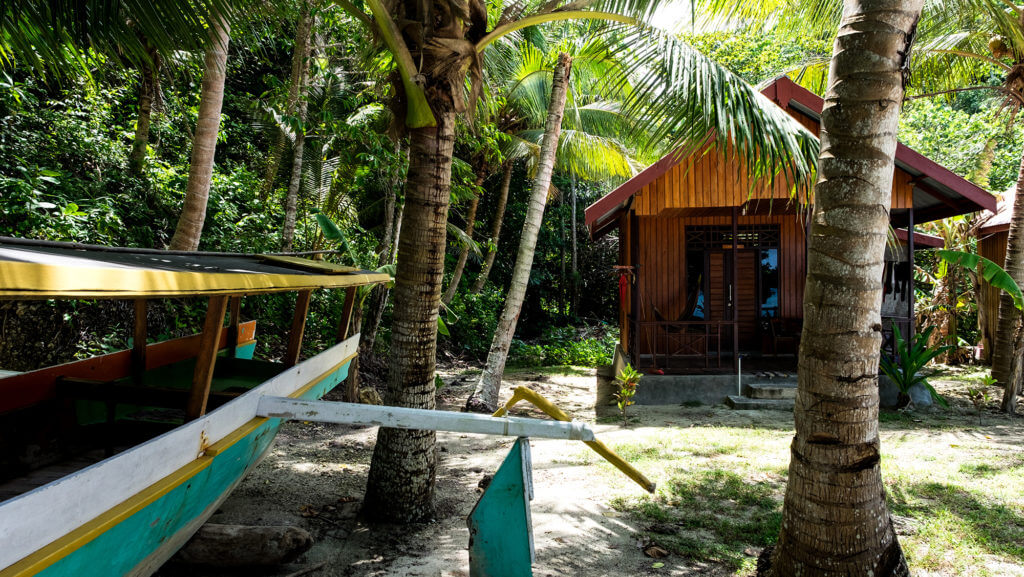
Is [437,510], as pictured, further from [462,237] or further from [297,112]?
[297,112]

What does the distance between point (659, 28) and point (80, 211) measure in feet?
23.9

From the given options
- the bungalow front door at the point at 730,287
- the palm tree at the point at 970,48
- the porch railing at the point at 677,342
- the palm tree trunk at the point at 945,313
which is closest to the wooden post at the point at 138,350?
the palm tree at the point at 970,48

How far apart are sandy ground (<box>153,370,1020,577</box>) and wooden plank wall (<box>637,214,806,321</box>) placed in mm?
3995

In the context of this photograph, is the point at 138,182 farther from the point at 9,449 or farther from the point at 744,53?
the point at 744,53

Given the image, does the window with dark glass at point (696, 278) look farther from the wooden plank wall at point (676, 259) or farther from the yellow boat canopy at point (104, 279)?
the yellow boat canopy at point (104, 279)

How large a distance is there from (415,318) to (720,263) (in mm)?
9646

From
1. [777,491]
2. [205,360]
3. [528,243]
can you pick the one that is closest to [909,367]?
[777,491]

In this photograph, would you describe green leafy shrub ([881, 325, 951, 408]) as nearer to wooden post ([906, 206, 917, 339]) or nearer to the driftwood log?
wooden post ([906, 206, 917, 339])

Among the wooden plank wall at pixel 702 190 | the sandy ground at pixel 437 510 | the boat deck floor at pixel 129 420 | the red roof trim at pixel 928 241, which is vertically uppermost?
the wooden plank wall at pixel 702 190

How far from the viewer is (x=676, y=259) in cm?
1252

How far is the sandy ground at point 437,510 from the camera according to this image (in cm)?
423

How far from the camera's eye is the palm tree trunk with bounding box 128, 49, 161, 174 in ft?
31.6

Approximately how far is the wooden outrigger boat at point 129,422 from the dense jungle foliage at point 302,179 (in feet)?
7.95

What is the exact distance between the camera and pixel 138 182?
935 centimetres
